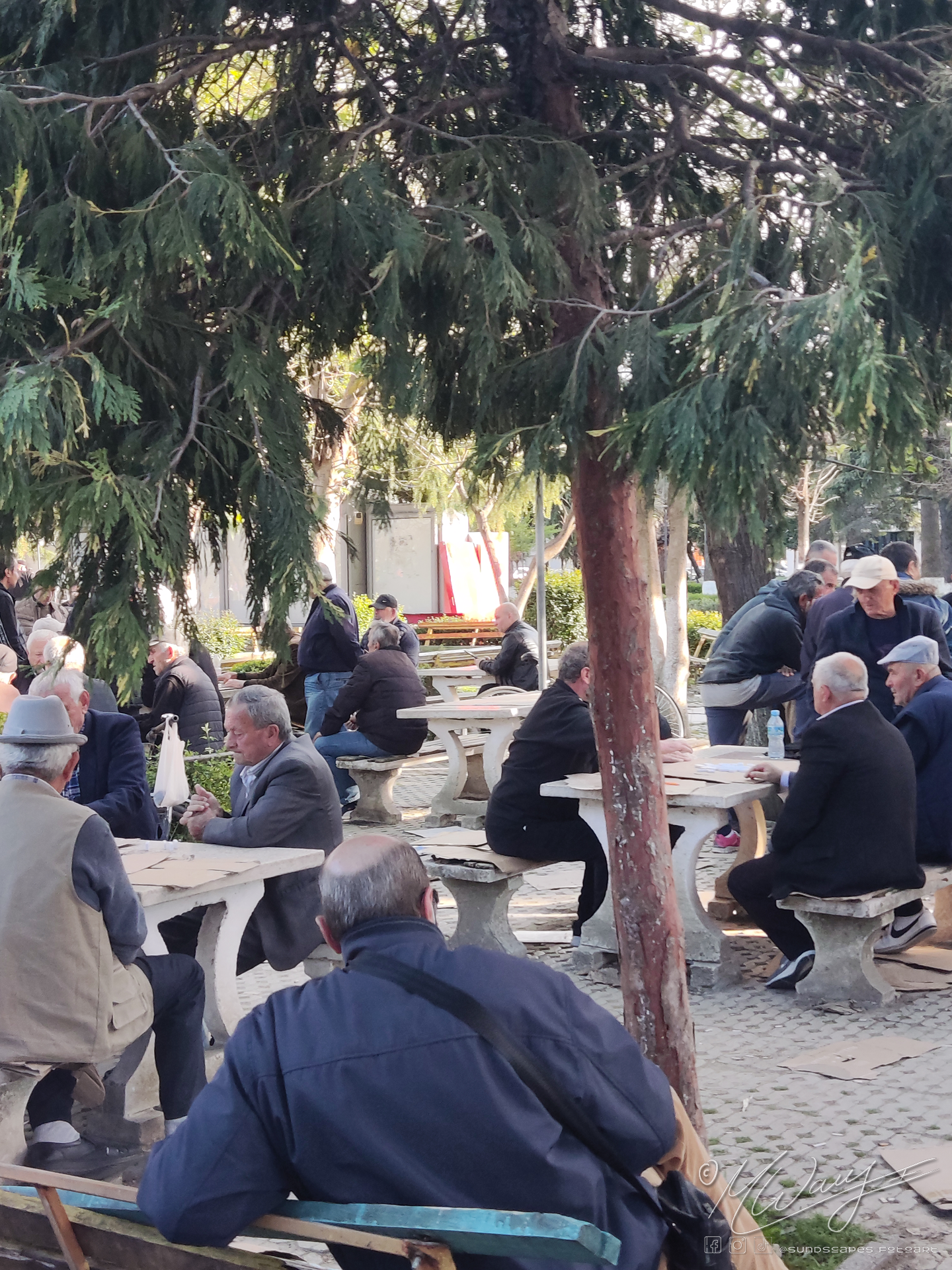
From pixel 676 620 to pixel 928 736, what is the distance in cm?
738

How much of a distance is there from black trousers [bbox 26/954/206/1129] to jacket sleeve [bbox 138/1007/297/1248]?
2.47m

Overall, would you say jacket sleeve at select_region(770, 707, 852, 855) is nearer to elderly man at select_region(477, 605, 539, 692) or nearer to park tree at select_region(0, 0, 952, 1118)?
park tree at select_region(0, 0, 952, 1118)

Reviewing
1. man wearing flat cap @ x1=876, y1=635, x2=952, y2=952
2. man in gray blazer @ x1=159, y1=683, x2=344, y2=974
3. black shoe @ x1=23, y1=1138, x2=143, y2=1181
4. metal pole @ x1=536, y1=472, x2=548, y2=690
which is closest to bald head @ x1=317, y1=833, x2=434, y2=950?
metal pole @ x1=536, y1=472, x2=548, y2=690

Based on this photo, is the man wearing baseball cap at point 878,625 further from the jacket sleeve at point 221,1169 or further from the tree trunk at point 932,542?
the tree trunk at point 932,542

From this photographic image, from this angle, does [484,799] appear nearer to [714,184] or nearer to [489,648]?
[489,648]

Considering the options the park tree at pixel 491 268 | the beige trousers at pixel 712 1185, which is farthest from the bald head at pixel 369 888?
the park tree at pixel 491 268

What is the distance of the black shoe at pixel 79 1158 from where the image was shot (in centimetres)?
439

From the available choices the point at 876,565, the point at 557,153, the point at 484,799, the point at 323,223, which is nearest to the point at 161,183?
the point at 323,223

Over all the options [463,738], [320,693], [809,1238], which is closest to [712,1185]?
[809,1238]

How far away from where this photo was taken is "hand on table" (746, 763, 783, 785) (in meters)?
6.82

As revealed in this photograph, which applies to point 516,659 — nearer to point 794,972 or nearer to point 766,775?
point 766,775

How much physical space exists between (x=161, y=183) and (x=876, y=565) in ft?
17.4

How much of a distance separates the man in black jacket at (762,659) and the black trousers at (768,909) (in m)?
2.71

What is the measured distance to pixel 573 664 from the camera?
22.8ft
